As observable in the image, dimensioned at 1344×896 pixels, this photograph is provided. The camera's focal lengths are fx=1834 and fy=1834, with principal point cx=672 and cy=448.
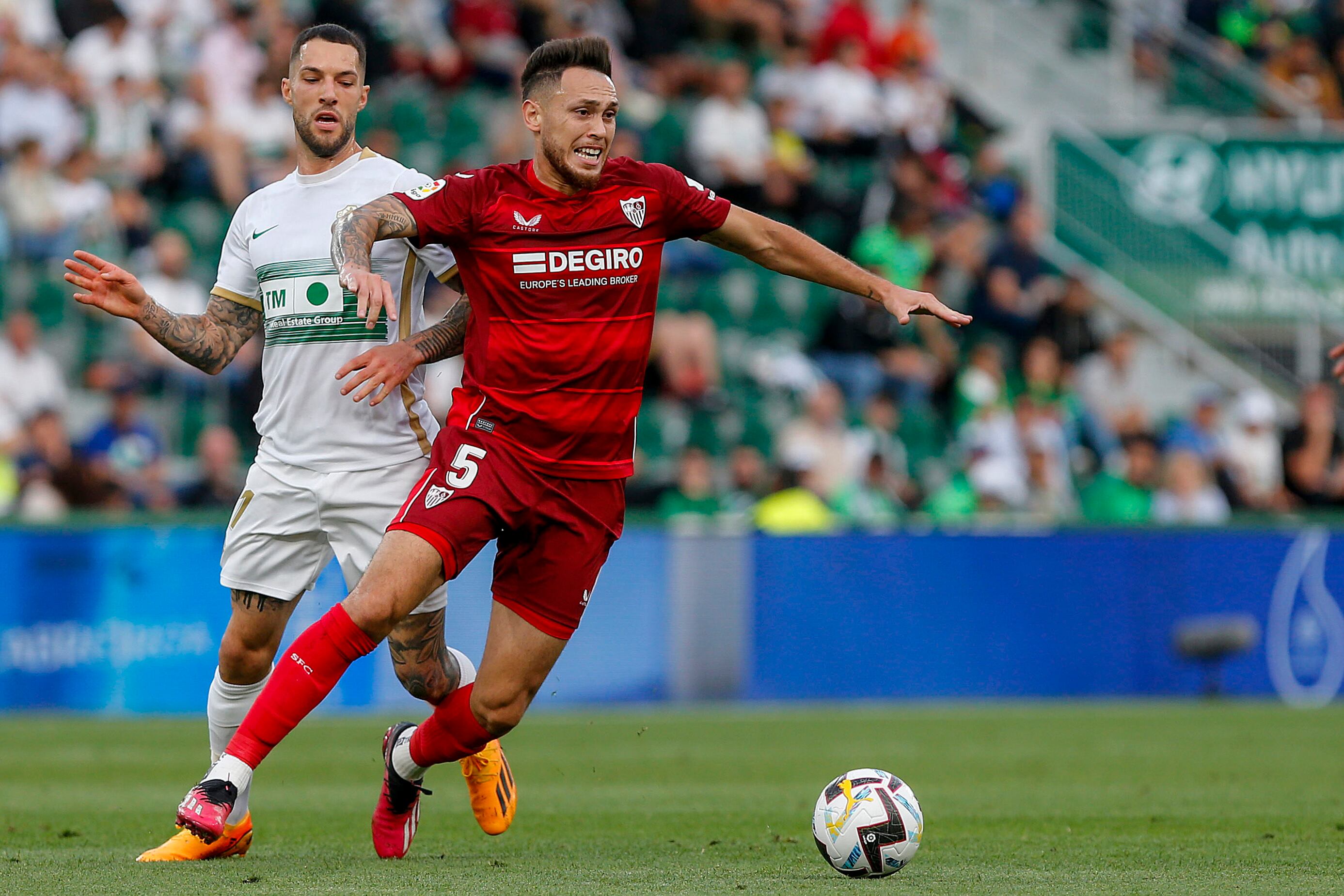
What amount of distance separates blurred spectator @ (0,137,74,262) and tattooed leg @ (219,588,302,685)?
9.63 metres

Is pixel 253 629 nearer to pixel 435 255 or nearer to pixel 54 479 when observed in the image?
pixel 435 255

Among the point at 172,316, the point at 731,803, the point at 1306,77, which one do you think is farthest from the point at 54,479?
the point at 1306,77

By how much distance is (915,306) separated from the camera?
20.6 feet

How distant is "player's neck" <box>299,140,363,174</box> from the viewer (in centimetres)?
659

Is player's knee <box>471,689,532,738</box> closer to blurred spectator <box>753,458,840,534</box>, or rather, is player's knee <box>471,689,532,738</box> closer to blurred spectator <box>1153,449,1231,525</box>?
blurred spectator <box>753,458,840,534</box>

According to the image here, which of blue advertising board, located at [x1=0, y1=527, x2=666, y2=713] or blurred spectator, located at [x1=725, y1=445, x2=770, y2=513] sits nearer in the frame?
blue advertising board, located at [x1=0, y1=527, x2=666, y2=713]

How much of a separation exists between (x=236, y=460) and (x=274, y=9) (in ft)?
15.0

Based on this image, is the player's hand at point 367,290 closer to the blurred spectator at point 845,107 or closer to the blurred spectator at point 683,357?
the blurred spectator at point 683,357

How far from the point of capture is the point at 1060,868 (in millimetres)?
5996

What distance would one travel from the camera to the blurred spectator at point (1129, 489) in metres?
16.5

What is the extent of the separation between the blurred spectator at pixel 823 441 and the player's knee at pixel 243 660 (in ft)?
30.6

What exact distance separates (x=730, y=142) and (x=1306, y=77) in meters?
8.24

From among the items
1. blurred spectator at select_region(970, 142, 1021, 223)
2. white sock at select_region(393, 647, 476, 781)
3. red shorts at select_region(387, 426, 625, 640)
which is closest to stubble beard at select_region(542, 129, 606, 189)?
red shorts at select_region(387, 426, 625, 640)

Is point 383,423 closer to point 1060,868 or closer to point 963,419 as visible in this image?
point 1060,868
